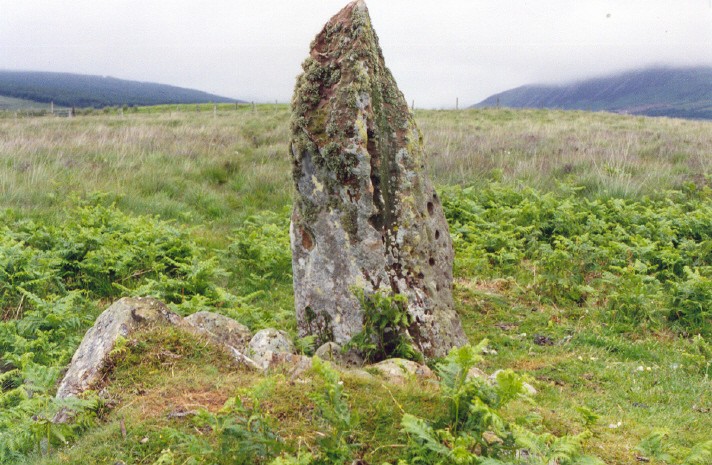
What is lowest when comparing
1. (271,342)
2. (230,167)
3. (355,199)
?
(271,342)

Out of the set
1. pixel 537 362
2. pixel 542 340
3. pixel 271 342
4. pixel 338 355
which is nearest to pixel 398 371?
pixel 338 355

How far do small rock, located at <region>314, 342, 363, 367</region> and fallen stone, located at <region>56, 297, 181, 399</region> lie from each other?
1256 millimetres

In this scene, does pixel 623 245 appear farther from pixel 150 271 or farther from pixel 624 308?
pixel 150 271

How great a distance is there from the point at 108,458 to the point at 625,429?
3193 mm

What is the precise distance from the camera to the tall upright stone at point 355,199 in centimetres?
483

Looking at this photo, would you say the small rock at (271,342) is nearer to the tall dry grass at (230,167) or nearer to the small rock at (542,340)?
Result: the small rock at (542,340)

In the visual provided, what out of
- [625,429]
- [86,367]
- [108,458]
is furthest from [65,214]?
[625,429]

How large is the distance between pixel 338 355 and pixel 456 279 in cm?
304

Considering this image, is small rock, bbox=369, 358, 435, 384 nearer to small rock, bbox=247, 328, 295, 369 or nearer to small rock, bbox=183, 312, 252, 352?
small rock, bbox=247, 328, 295, 369

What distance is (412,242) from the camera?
5.01 metres

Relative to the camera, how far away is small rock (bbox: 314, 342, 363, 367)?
472 cm

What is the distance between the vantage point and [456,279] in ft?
24.4

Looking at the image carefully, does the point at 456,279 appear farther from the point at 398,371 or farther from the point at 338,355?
the point at 398,371

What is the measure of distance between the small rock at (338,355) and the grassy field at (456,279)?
3.35 ft
